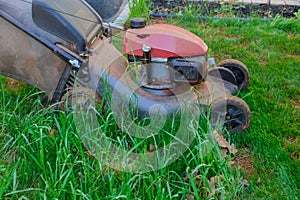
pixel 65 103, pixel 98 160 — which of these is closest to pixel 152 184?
pixel 98 160

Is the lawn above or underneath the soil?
underneath

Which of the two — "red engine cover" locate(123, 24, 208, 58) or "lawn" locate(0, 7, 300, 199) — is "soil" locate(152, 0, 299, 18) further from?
"red engine cover" locate(123, 24, 208, 58)

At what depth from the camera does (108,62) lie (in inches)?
105

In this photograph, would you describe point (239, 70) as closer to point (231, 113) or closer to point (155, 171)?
point (231, 113)

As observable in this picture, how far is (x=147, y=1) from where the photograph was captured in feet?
16.2

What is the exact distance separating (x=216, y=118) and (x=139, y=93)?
1.67ft

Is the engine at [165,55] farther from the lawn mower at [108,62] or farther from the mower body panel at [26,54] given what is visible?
the mower body panel at [26,54]

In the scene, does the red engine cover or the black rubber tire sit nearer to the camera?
the red engine cover

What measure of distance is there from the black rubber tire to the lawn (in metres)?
0.11

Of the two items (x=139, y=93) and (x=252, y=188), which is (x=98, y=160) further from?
(x=252, y=188)

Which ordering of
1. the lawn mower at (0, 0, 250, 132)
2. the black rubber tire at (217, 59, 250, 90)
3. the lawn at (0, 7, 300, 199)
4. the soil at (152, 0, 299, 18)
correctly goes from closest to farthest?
the lawn at (0, 7, 300, 199)
the lawn mower at (0, 0, 250, 132)
the black rubber tire at (217, 59, 250, 90)
the soil at (152, 0, 299, 18)

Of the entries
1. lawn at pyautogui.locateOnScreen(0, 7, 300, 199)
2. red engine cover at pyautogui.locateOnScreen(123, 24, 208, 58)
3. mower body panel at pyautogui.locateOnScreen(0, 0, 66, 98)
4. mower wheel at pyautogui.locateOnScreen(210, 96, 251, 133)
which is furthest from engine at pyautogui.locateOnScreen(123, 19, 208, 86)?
mower body panel at pyautogui.locateOnScreen(0, 0, 66, 98)

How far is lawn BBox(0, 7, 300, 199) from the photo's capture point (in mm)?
2074

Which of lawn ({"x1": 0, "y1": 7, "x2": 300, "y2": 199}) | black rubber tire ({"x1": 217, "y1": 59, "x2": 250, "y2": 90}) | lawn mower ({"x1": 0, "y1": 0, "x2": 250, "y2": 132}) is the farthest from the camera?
black rubber tire ({"x1": 217, "y1": 59, "x2": 250, "y2": 90})
